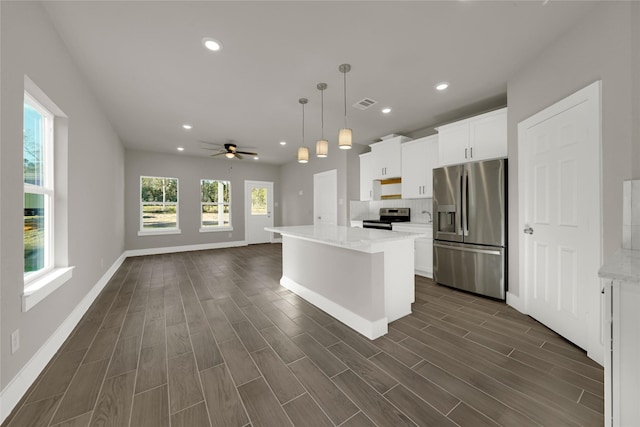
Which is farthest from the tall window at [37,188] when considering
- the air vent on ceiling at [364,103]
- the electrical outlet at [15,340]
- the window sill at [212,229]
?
the window sill at [212,229]

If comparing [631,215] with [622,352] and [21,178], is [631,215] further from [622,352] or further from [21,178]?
[21,178]

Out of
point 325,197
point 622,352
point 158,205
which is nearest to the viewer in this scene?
point 622,352

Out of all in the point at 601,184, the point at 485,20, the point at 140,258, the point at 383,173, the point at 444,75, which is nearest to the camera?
the point at 601,184

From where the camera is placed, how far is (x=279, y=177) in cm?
832

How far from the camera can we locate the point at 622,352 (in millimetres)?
974

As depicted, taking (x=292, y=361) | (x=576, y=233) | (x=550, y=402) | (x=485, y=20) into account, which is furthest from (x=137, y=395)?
(x=485, y=20)

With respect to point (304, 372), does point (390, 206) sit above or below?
above

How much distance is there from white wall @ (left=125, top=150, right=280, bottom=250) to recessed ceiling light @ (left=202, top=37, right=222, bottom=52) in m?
5.27

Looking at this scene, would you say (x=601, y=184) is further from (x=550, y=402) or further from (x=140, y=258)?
(x=140, y=258)

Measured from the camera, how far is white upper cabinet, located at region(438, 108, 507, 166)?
3068mm

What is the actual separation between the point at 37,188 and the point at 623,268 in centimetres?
372

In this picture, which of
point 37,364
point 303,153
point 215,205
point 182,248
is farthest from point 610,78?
point 182,248

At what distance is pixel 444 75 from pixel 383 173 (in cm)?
228

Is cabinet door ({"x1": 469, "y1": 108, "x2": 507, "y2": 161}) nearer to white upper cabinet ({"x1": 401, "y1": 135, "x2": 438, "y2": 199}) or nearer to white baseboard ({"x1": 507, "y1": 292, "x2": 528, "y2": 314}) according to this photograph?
white upper cabinet ({"x1": 401, "y1": 135, "x2": 438, "y2": 199})
